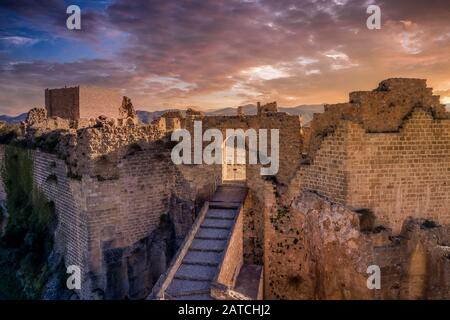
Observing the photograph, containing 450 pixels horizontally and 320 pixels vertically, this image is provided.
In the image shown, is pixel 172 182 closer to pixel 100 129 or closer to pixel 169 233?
pixel 169 233

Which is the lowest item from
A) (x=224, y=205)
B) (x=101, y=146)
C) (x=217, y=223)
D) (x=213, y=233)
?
(x=213, y=233)

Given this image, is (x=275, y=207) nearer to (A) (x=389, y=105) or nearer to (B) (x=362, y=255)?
(B) (x=362, y=255)

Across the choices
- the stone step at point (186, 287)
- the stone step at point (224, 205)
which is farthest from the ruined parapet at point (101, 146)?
the stone step at point (186, 287)

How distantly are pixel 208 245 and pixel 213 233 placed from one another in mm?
→ 544

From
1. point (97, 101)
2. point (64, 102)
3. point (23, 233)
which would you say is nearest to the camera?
point (23, 233)

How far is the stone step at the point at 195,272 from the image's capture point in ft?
33.2

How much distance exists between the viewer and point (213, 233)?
1173 cm

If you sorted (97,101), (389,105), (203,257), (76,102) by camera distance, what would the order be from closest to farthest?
(389,105)
(203,257)
(76,102)
(97,101)

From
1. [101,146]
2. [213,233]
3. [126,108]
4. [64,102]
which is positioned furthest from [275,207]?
[64,102]

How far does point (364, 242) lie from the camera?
10133mm

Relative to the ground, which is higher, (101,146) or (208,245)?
(101,146)

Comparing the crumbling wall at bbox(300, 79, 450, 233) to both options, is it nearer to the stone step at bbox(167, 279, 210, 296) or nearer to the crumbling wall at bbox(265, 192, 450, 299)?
the crumbling wall at bbox(265, 192, 450, 299)

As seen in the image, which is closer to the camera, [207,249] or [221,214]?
[207,249]

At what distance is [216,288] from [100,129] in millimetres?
5796
